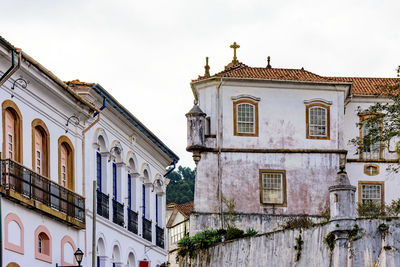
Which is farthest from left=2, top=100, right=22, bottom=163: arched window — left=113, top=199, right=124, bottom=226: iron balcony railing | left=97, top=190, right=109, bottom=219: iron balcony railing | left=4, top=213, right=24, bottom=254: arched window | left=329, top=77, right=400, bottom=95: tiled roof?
left=329, top=77, right=400, bottom=95: tiled roof

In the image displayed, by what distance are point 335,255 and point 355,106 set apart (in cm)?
1516

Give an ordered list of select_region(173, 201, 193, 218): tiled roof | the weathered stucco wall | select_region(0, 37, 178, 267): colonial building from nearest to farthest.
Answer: select_region(0, 37, 178, 267): colonial building < the weathered stucco wall < select_region(173, 201, 193, 218): tiled roof

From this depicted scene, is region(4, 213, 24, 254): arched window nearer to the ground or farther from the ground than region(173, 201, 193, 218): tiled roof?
nearer to the ground

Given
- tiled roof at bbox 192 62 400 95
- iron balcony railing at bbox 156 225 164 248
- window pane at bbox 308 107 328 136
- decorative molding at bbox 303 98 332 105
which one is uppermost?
tiled roof at bbox 192 62 400 95

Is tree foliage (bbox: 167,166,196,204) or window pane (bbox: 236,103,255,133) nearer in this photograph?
window pane (bbox: 236,103,255,133)

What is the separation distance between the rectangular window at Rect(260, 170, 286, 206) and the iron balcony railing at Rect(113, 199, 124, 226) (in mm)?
14379

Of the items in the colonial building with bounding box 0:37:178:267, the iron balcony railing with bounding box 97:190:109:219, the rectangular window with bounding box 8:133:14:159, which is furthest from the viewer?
the iron balcony railing with bounding box 97:190:109:219

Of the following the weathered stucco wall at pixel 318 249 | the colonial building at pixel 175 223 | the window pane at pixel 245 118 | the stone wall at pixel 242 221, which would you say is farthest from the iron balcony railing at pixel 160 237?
the colonial building at pixel 175 223

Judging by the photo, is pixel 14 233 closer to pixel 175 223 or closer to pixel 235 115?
pixel 235 115

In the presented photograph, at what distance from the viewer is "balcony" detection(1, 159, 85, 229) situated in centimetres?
2916

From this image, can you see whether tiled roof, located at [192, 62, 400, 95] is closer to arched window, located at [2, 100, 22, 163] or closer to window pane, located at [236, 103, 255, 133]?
window pane, located at [236, 103, 255, 133]

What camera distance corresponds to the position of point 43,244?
3244 centimetres

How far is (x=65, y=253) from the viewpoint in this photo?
34062 mm

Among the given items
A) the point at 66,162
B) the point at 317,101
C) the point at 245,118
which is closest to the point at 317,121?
the point at 317,101
